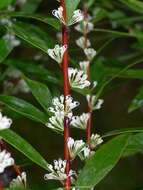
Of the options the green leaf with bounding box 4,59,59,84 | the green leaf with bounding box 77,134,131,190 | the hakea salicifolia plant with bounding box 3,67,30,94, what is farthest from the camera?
the hakea salicifolia plant with bounding box 3,67,30,94

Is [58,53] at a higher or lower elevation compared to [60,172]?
higher

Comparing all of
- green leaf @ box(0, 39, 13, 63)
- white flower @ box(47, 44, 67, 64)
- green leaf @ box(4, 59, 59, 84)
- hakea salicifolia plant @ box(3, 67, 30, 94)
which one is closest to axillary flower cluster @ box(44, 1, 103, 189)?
white flower @ box(47, 44, 67, 64)

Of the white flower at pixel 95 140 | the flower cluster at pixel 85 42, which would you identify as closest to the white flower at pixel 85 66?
the flower cluster at pixel 85 42

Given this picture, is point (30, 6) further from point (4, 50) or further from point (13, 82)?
point (4, 50)

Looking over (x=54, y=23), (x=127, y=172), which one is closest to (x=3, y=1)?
(x=54, y=23)

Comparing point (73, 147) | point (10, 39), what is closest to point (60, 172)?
point (73, 147)

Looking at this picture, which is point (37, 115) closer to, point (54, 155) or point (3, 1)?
point (3, 1)


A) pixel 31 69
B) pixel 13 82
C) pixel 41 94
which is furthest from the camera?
pixel 13 82

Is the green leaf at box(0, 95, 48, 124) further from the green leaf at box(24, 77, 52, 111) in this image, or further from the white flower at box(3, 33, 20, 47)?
the white flower at box(3, 33, 20, 47)
